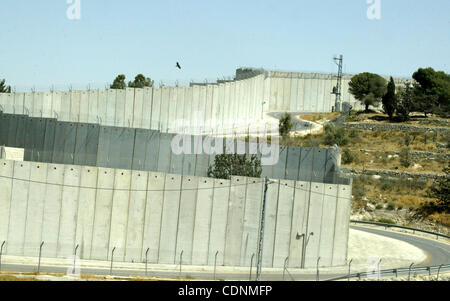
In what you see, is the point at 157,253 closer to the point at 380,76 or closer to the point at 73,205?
the point at 73,205

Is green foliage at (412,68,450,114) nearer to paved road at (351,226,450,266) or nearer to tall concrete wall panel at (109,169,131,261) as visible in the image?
paved road at (351,226,450,266)

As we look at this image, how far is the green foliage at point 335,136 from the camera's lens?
2972 inches

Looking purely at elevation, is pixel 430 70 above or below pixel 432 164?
above

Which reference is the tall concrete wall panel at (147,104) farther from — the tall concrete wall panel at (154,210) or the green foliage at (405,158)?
the green foliage at (405,158)

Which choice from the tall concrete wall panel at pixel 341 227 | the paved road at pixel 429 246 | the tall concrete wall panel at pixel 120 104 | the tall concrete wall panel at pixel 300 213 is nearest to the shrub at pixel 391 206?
the paved road at pixel 429 246

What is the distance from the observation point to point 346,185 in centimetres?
4316

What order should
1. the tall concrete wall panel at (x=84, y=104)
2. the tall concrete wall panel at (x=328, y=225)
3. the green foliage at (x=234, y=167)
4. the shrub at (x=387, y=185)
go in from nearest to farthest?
the tall concrete wall panel at (x=328, y=225), the green foliage at (x=234, y=167), the tall concrete wall panel at (x=84, y=104), the shrub at (x=387, y=185)

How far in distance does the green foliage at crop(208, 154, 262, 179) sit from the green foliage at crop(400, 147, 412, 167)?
27278mm

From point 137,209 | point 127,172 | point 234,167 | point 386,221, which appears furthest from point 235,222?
point 386,221

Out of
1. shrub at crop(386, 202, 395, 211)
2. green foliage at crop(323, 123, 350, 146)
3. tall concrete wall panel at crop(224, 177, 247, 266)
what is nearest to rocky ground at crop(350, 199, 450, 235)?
shrub at crop(386, 202, 395, 211)

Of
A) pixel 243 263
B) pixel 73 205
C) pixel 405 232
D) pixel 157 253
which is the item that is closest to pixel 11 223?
pixel 73 205

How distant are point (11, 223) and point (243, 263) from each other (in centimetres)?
1200

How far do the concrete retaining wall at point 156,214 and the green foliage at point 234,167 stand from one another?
3.68 meters

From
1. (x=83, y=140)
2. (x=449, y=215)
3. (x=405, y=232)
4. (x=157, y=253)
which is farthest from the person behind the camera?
(x=449, y=215)
